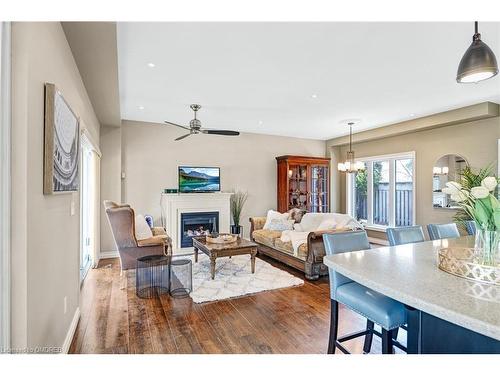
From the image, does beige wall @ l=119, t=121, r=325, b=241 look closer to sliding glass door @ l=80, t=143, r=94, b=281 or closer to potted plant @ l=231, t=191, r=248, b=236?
potted plant @ l=231, t=191, r=248, b=236

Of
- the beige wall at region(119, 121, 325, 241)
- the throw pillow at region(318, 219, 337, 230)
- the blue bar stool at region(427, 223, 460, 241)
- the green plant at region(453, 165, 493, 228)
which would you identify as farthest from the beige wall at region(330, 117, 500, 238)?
the blue bar stool at region(427, 223, 460, 241)

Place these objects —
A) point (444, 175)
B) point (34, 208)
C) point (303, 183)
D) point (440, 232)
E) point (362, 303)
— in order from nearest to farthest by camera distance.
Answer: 1. point (34, 208)
2. point (362, 303)
3. point (440, 232)
4. point (444, 175)
5. point (303, 183)

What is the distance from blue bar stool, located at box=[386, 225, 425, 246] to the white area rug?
1.76 metres

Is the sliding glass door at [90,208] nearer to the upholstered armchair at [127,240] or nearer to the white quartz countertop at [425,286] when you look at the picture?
the upholstered armchair at [127,240]

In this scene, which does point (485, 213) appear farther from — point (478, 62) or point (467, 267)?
point (478, 62)

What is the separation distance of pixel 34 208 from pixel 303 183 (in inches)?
247

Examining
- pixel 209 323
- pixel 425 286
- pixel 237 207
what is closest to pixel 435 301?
pixel 425 286

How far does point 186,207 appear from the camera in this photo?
Result: 6055mm

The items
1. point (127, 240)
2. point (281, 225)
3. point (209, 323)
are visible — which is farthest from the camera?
point (281, 225)

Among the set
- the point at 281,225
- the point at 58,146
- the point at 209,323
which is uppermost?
the point at 58,146

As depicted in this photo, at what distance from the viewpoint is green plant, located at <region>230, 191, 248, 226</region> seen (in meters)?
6.76

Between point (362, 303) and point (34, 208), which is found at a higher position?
point (34, 208)
